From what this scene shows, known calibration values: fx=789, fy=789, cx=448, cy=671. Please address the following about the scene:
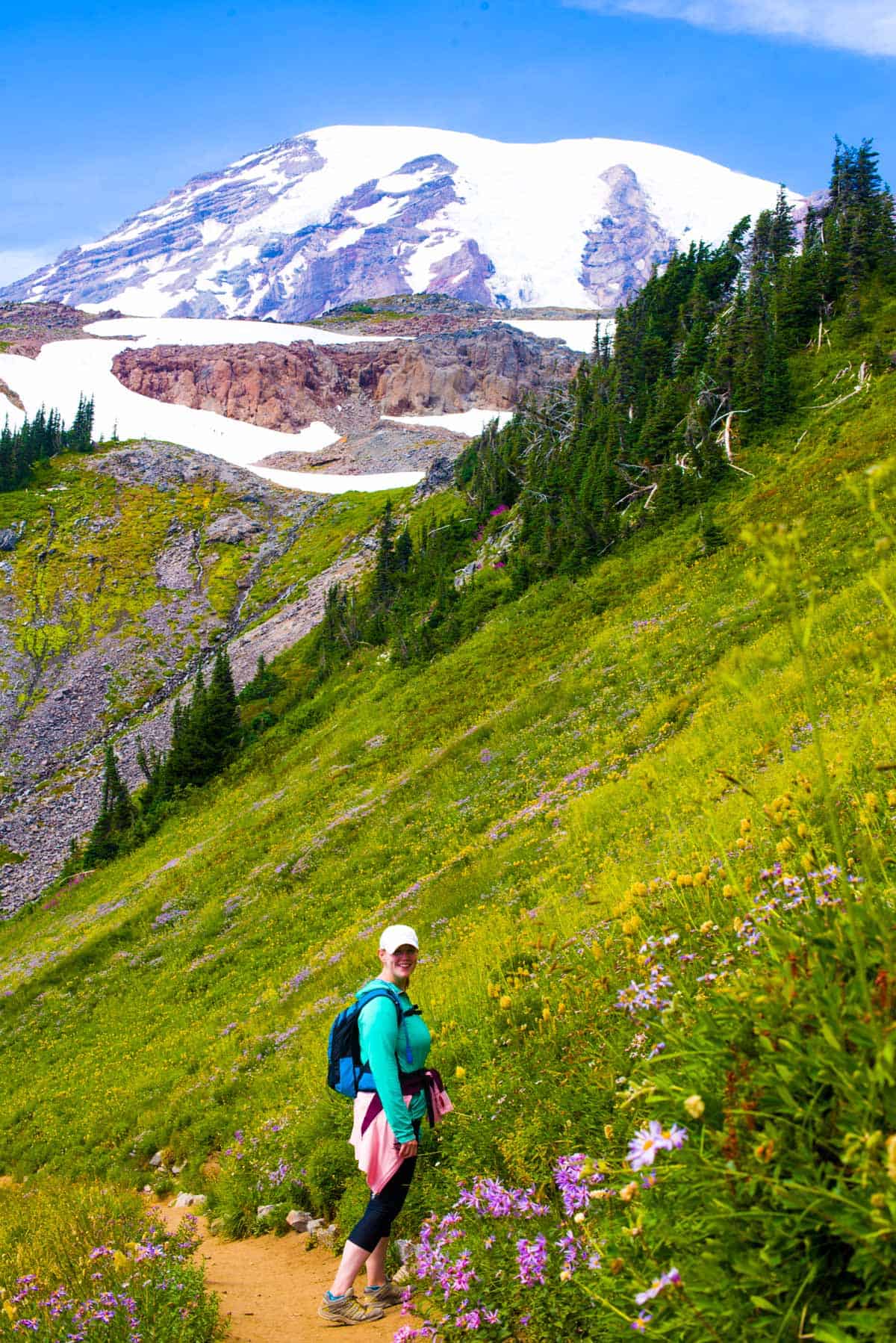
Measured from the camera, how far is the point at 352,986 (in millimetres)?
13578

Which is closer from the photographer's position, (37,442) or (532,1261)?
(532,1261)

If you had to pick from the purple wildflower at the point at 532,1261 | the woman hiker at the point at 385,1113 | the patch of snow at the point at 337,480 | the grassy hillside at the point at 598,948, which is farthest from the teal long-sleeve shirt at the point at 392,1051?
the patch of snow at the point at 337,480

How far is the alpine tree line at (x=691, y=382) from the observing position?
116 ft

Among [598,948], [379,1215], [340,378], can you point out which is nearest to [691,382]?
[598,948]

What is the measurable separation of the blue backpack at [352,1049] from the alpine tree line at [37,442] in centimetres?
13157

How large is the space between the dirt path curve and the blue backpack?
1.34 metres

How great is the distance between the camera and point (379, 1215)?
17.1 ft

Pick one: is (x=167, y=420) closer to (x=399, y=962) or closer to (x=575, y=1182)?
(x=399, y=962)

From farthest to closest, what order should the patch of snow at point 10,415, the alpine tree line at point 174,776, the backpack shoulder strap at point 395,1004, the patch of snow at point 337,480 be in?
the patch of snow at point 10,415 → the patch of snow at point 337,480 → the alpine tree line at point 174,776 → the backpack shoulder strap at point 395,1004

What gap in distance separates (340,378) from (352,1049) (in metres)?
195

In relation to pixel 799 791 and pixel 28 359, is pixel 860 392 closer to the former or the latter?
pixel 799 791

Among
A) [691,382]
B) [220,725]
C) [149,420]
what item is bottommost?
[220,725]

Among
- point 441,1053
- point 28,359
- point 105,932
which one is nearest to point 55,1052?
point 105,932

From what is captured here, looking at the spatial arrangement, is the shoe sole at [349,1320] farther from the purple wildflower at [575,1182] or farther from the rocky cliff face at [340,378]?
the rocky cliff face at [340,378]
